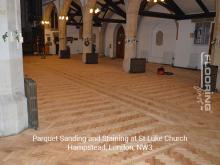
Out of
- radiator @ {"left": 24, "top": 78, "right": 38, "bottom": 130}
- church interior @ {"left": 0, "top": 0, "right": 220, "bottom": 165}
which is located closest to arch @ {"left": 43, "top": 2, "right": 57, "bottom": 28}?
church interior @ {"left": 0, "top": 0, "right": 220, "bottom": 165}

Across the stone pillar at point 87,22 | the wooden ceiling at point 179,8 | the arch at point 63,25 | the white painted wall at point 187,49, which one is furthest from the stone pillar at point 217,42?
the arch at point 63,25

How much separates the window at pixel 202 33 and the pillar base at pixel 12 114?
11.4 metres

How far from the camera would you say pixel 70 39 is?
22906 millimetres

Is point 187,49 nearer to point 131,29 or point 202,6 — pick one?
point 202,6

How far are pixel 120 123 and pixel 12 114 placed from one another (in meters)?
1.98

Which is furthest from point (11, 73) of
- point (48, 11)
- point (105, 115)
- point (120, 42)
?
point (48, 11)


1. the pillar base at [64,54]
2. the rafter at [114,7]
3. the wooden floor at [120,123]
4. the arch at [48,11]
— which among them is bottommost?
the wooden floor at [120,123]

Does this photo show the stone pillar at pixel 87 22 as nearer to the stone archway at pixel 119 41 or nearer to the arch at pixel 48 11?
the stone archway at pixel 119 41

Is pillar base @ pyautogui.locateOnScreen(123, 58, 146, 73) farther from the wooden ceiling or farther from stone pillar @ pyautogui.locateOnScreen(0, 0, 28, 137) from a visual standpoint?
stone pillar @ pyautogui.locateOnScreen(0, 0, 28, 137)

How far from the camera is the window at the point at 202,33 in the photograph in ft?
41.5

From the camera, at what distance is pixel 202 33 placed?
1296cm

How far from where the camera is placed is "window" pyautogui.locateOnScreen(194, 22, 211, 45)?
41.5 feet

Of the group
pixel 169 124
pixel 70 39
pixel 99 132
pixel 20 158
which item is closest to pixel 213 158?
pixel 169 124

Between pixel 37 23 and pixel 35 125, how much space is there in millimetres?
19571
